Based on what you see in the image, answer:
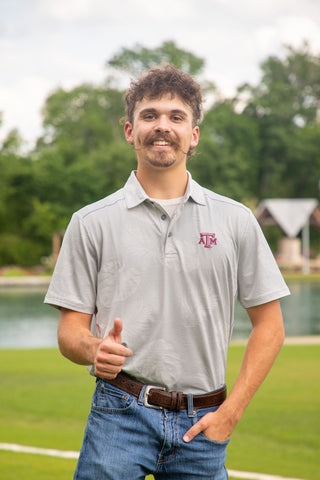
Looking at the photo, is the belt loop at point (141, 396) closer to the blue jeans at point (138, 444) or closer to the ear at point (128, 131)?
the blue jeans at point (138, 444)

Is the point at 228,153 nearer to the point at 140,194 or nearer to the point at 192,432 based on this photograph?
the point at 140,194

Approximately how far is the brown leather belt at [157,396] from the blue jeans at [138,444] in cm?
2

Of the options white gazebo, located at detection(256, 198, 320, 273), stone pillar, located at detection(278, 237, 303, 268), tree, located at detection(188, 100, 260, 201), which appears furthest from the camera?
tree, located at detection(188, 100, 260, 201)

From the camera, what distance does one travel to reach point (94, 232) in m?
2.56

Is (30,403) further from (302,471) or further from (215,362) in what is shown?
(215,362)

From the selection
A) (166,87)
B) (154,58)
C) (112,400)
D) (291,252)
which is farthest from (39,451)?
(154,58)

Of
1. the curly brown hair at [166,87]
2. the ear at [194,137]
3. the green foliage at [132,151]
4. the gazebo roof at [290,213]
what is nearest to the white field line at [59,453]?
the ear at [194,137]

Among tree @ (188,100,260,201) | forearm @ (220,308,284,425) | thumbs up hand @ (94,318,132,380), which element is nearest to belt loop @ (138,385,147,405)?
thumbs up hand @ (94,318,132,380)

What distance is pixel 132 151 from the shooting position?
186 ft

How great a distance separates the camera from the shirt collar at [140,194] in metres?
2.62

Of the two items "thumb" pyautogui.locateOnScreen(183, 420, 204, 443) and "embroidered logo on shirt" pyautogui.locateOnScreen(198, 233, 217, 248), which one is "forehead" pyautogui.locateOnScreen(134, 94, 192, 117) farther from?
"thumb" pyautogui.locateOnScreen(183, 420, 204, 443)

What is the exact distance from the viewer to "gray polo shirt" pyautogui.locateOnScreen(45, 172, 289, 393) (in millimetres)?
2504

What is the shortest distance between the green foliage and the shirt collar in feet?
141

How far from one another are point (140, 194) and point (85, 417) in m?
5.60
